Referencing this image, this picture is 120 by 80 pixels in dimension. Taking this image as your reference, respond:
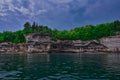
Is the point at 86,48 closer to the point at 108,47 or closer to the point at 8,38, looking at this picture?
the point at 108,47

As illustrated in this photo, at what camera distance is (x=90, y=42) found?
12519cm

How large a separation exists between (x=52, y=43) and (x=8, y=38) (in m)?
46.5

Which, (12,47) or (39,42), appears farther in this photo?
(12,47)

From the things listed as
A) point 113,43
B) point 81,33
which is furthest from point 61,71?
point 81,33

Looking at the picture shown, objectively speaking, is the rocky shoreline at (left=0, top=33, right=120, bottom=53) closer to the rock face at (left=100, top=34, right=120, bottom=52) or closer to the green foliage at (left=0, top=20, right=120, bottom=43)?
the rock face at (left=100, top=34, right=120, bottom=52)

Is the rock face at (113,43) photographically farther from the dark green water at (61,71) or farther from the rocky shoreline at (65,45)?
the dark green water at (61,71)

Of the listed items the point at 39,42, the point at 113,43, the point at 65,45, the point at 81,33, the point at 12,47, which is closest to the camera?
the point at 113,43

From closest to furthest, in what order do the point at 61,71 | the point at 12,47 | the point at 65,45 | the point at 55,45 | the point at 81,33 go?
Answer: the point at 61,71 → the point at 65,45 → the point at 55,45 → the point at 12,47 → the point at 81,33

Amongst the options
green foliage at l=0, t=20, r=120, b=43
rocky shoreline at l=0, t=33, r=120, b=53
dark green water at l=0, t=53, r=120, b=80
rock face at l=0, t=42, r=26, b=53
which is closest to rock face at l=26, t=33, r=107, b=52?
rocky shoreline at l=0, t=33, r=120, b=53

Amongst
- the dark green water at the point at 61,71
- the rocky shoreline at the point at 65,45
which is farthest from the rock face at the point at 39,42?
the dark green water at the point at 61,71

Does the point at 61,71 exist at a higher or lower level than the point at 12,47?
lower

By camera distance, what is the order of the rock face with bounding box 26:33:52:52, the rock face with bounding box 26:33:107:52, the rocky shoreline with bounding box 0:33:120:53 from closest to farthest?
the rocky shoreline with bounding box 0:33:120:53, the rock face with bounding box 26:33:107:52, the rock face with bounding box 26:33:52:52

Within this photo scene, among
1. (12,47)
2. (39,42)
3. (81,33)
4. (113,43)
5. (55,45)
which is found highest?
(81,33)

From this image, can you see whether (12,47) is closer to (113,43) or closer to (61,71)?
(113,43)
